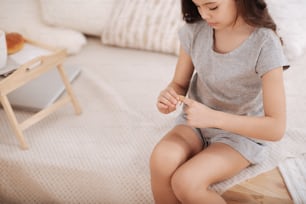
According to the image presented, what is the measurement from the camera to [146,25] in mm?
1733

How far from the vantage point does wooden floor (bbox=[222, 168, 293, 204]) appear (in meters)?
1.07

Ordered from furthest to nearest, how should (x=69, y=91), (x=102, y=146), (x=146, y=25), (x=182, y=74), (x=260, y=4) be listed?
(x=146, y=25) < (x=69, y=91) < (x=102, y=146) < (x=182, y=74) < (x=260, y=4)

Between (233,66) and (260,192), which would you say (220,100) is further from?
(260,192)

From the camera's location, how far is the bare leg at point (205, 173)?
1.00m

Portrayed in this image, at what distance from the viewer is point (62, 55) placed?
4.51 feet

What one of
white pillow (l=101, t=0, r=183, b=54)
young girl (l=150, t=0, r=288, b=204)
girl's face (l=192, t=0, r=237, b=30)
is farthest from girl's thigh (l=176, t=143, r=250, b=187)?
white pillow (l=101, t=0, r=183, b=54)

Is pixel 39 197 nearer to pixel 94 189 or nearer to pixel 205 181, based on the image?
pixel 94 189

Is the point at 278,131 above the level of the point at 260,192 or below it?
above

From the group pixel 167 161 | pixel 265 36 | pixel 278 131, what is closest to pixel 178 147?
pixel 167 161

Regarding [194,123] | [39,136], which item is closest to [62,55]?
[39,136]

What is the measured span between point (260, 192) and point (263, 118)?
0.22 metres

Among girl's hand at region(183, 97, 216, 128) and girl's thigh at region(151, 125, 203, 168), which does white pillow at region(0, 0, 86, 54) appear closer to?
girl's thigh at region(151, 125, 203, 168)

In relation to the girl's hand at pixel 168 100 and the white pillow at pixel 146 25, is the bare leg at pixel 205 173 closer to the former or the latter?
the girl's hand at pixel 168 100

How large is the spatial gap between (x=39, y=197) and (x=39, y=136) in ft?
0.70
